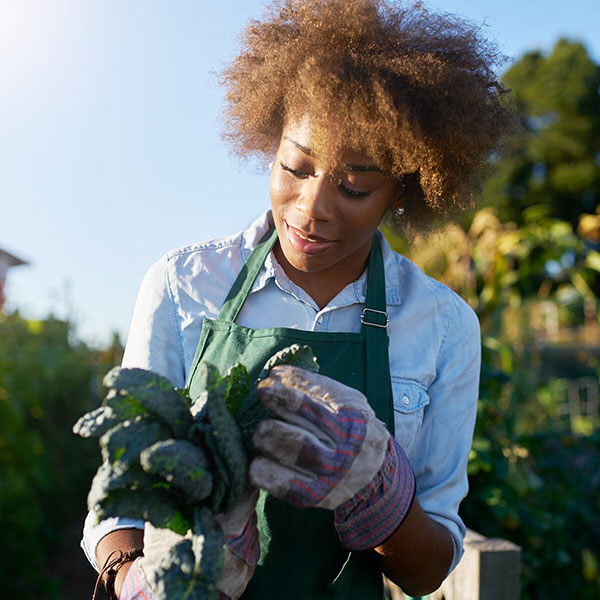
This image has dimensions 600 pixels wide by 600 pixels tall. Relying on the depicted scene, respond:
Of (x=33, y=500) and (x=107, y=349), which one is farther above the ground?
(x=33, y=500)

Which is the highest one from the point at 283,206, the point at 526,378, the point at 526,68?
the point at 526,68

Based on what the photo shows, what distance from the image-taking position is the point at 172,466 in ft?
3.26

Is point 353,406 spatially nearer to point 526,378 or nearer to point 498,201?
point 526,378

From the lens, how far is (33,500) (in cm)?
327

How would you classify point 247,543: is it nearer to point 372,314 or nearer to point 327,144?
point 372,314

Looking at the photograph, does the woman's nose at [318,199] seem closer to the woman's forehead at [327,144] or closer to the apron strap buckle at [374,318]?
the woman's forehead at [327,144]

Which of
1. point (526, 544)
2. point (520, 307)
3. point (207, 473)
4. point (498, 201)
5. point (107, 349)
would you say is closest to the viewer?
point (207, 473)

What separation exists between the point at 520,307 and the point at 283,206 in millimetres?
4200

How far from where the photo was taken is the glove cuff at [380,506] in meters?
1.22

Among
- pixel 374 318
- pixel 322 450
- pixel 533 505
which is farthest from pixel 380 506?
pixel 533 505

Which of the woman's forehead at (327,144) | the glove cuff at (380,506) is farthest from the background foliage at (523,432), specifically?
the glove cuff at (380,506)

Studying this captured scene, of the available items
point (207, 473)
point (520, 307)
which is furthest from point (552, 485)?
point (207, 473)

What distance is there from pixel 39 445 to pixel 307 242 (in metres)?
2.67

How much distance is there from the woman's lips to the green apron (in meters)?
0.14
